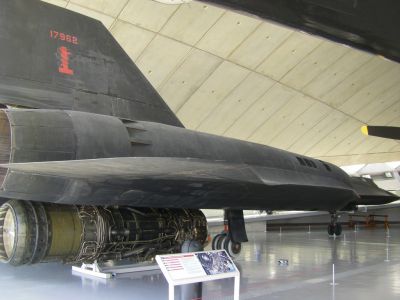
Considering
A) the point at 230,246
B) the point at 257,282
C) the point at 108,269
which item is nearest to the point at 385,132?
the point at 257,282

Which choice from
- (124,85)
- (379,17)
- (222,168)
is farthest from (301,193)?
(379,17)

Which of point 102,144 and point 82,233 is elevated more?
point 102,144

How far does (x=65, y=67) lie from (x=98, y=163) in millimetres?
2669

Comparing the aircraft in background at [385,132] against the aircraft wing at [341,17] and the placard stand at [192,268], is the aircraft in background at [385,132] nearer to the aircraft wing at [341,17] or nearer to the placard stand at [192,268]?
the placard stand at [192,268]

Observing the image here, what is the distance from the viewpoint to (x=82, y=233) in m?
5.86

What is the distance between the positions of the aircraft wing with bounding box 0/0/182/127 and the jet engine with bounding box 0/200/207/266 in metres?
1.54

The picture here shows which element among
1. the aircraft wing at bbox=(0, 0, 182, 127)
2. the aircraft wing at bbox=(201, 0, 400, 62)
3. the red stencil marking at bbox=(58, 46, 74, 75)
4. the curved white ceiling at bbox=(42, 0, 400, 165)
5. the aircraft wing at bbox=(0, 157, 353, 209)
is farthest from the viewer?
the curved white ceiling at bbox=(42, 0, 400, 165)

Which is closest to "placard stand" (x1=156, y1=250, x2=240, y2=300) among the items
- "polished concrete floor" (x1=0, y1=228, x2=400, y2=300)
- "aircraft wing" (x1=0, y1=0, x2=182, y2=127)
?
"polished concrete floor" (x1=0, y1=228, x2=400, y2=300)

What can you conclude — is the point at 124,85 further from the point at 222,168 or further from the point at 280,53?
the point at 280,53

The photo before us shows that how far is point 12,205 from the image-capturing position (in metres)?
5.55

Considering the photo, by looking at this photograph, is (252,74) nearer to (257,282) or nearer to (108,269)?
(257,282)

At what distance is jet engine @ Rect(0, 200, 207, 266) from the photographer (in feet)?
17.8

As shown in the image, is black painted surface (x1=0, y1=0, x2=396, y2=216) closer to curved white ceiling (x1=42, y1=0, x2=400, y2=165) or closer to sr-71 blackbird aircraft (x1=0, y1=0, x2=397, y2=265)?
sr-71 blackbird aircraft (x1=0, y1=0, x2=397, y2=265)

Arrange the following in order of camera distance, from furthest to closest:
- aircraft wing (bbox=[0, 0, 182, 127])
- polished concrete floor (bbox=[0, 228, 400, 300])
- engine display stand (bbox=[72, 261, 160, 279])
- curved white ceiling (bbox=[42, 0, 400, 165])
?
1. curved white ceiling (bbox=[42, 0, 400, 165])
2. engine display stand (bbox=[72, 261, 160, 279])
3. aircraft wing (bbox=[0, 0, 182, 127])
4. polished concrete floor (bbox=[0, 228, 400, 300])
